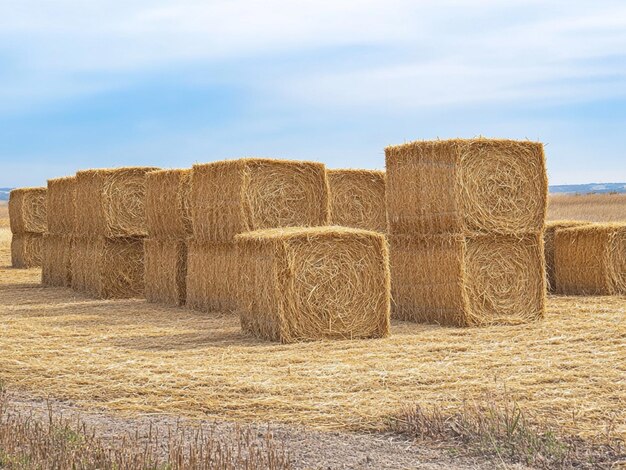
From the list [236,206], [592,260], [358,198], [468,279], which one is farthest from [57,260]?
[592,260]

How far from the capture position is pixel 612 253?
15672 mm

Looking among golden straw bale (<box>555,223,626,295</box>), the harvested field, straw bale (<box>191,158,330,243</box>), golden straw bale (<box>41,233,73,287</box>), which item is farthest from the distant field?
the harvested field

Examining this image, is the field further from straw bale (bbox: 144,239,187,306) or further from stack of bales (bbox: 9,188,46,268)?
stack of bales (bbox: 9,188,46,268)

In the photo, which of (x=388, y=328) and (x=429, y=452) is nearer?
(x=429, y=452)

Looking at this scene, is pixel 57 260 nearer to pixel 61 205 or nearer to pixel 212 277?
pixel 61 205

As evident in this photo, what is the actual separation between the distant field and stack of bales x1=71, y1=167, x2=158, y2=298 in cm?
2294

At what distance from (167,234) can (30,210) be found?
9.82 m

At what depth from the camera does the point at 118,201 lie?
16.6 metres

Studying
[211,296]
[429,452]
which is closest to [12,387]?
[429,452]

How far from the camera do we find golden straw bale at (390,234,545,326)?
39.7 ft

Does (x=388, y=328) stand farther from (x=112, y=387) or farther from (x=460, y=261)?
(x=112, y=387)

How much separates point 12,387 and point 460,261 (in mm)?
5653

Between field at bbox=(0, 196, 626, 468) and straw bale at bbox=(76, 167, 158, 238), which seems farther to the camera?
straw bale at bbox=(76, 167, 158, 238)

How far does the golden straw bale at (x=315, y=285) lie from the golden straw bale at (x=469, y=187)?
4.89ft
